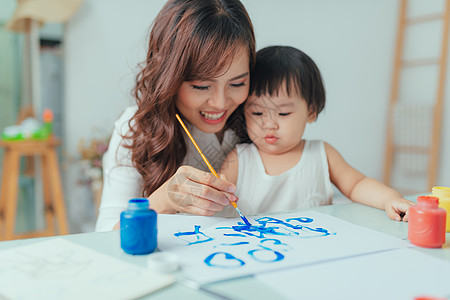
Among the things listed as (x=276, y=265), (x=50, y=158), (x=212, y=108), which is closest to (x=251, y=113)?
(x=212, y=108)

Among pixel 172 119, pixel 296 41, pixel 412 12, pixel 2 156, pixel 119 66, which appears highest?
pixel 412 12

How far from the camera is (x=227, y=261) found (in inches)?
25.9

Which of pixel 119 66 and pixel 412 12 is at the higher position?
pixel 412 12

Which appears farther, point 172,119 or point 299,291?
point 172,119

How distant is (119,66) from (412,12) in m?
2.55

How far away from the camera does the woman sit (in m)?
1.08

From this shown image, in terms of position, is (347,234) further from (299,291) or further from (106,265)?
(106,265)

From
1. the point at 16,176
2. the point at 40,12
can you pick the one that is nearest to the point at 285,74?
the point at 16,176

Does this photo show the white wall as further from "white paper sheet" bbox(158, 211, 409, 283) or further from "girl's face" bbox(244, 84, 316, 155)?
"white paper sheet" bbox(158, 211, 409, 283)

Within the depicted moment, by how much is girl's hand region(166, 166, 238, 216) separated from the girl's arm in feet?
1.36

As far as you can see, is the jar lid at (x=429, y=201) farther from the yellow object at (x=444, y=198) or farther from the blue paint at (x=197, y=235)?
the blue paint at (x=197, y=235)

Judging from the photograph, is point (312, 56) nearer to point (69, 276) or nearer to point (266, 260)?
point (266, 260)

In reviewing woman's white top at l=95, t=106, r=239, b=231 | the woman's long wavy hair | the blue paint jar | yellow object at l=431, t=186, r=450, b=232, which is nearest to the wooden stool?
woman's white top at l=95, t=106, r=239, b=231

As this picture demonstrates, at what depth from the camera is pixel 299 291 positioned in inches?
22.1
